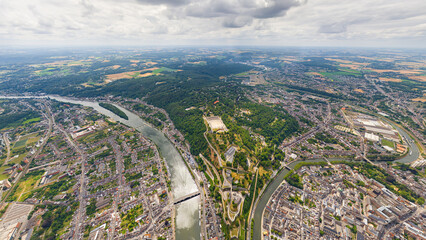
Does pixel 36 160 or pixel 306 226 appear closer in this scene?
A: pixel 306 226

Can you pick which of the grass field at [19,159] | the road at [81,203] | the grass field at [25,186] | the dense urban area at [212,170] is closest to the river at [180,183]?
the dense urban area at [212,170]

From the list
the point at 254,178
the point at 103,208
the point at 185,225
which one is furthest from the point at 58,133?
the point at 254,178

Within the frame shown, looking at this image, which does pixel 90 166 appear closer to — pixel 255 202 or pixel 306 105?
pixel 255 202

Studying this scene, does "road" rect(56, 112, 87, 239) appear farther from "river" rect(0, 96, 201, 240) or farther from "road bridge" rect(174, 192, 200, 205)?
"river" rect(0, 96, 201, 240)

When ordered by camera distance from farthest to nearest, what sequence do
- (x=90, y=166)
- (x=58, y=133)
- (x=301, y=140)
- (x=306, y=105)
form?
1. (x=306, y=105)
2. (x=58, y=133)
3. (x=301, y=140)
4. (x=90, y=166)

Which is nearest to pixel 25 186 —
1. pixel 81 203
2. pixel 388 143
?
pixel 81 203

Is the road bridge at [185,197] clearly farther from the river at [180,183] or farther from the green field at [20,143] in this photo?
the green field at [20,143]

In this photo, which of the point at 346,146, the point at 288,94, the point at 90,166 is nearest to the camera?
the point at 90,166

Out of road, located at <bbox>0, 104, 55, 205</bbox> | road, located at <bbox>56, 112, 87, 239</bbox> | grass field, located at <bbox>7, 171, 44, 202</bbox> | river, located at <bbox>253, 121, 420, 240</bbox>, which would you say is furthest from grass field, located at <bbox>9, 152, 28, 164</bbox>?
river, located at <bbox>253, 121, 420, 240</bbox>
